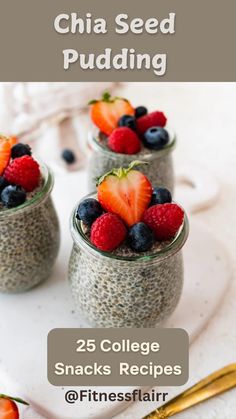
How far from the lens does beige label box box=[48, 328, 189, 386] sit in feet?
3.25

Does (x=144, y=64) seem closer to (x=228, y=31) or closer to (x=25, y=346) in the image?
(x=228, y=31)

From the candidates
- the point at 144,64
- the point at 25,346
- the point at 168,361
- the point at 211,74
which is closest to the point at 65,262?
the point at 25,346

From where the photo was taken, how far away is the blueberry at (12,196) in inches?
38.5

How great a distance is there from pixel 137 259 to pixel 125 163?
0.32 meters

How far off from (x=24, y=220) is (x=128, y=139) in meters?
0.27

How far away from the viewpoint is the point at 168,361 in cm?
100

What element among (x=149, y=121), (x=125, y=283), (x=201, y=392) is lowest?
(x=201, y=392)

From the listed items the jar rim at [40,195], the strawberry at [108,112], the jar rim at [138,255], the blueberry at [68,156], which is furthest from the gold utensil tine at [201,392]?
the blueberry at [68,156]

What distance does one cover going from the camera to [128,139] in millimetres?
1147

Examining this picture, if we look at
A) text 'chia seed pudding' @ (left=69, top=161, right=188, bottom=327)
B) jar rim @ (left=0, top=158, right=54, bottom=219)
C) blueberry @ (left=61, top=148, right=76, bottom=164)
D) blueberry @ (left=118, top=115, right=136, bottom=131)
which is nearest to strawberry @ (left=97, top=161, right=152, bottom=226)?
text 'chia seed pudding' @ (left=69, top=161, right=188, bottom=327)

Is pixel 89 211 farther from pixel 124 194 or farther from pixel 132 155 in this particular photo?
pixel 132 155

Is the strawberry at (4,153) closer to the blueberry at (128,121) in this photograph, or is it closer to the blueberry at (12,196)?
the blueberry at (12,196)

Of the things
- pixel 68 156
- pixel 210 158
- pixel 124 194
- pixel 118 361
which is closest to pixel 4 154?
pixel 124 194

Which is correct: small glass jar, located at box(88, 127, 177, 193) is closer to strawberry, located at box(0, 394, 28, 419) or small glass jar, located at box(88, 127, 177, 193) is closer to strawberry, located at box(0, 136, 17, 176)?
Result: strawberry, located at box(0, 136, 17, 176)
